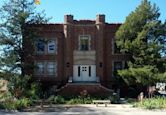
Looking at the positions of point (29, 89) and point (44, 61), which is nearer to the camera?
point (29, 89)

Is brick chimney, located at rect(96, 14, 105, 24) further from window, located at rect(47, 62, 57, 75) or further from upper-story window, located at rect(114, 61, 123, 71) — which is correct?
window, located at rect(47, 62, 57, 75)

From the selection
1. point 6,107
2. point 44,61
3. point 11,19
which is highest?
point 11,19

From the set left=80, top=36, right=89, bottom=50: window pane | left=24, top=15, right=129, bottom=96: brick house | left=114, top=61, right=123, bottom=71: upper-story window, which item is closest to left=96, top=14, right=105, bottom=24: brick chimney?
left=24, top=15, right=129, bottom=96: brick house

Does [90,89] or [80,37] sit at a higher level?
[80,37]

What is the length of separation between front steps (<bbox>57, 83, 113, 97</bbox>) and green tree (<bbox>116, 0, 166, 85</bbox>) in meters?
2.61

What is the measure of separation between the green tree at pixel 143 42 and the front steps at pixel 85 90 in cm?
261

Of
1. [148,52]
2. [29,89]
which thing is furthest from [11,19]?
[148,52]

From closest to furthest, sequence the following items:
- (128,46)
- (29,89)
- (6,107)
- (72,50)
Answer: (6,107) → (29,89) → (128,46) → (72,50)

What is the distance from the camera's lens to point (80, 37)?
51.0 meters

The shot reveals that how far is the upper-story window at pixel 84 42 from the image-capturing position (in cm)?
5084

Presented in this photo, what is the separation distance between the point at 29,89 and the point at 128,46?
11.6m

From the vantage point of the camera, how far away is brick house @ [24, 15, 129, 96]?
165 ft


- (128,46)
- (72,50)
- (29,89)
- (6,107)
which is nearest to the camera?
(6,107)

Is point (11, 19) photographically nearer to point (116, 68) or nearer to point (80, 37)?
point (80, 37)
